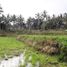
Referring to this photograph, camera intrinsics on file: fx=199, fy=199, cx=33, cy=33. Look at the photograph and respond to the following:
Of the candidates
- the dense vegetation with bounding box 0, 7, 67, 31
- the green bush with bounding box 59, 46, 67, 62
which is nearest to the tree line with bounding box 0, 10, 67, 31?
the dense vegetation with bounding box 0, 7, 67, 31

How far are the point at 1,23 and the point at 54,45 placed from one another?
82.0 metres

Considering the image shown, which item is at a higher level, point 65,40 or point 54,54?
point 65,40

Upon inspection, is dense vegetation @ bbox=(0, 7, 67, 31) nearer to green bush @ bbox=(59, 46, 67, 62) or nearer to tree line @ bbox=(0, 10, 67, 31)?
tree line @ bbox=(0, 10, 67, 31)

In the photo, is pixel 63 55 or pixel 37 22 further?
pixel 37 22

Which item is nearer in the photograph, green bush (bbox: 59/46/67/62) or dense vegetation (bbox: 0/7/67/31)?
green bush (bbox: 59/46/67/62)

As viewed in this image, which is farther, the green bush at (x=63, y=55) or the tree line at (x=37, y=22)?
the tree line at (x=37, y=22)

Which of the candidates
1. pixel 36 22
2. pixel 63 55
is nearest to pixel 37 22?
pixel 36 22

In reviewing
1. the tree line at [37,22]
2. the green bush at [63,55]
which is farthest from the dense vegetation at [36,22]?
the green bush at [63,55]

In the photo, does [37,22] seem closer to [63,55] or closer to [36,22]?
[36,22]

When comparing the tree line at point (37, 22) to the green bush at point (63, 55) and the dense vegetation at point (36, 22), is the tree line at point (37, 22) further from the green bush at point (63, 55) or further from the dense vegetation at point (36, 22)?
the green bush at point (63, 55)

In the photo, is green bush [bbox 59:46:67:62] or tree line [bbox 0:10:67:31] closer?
green bush [bbox 59:46:67:62]

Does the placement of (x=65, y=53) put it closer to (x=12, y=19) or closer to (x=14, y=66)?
(x=14, y=66)

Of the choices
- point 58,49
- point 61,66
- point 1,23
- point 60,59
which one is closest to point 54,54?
point 58,49

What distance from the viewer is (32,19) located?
129500mm
